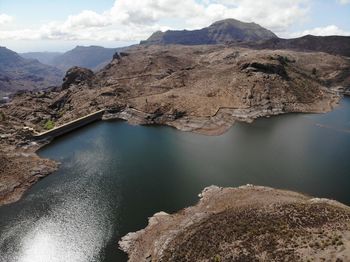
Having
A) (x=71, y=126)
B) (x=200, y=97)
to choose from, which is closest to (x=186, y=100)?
(x=200, y=97)

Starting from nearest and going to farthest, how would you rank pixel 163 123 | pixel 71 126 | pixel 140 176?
1. pixel 140 176
2. pixel 71 126
3. pixel 163 123

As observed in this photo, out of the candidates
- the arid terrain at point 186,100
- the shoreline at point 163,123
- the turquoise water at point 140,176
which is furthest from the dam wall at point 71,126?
the turquoise water at point 140,176

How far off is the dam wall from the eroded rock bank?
197ft

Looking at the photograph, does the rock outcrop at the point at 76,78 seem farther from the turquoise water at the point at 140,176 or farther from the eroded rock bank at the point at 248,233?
the eroded rock bank at the point at 248,233

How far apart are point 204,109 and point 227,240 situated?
253 ft

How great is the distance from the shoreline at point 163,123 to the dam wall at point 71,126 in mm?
1465

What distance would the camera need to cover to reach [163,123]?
117m

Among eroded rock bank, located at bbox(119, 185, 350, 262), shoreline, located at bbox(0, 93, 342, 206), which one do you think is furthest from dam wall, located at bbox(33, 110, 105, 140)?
Result: eroded rock bank, located at bbox(119, 185, 350, 262)

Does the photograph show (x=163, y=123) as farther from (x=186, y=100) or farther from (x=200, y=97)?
(x=200, y=97)

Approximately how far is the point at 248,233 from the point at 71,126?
8455cm

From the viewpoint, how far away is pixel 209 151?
88.2 meters

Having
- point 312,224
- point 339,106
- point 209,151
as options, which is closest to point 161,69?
point 339,106

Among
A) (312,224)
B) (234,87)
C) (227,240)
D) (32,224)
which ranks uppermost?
(234,87)

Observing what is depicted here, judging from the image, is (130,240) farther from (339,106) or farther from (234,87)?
(339,106)
